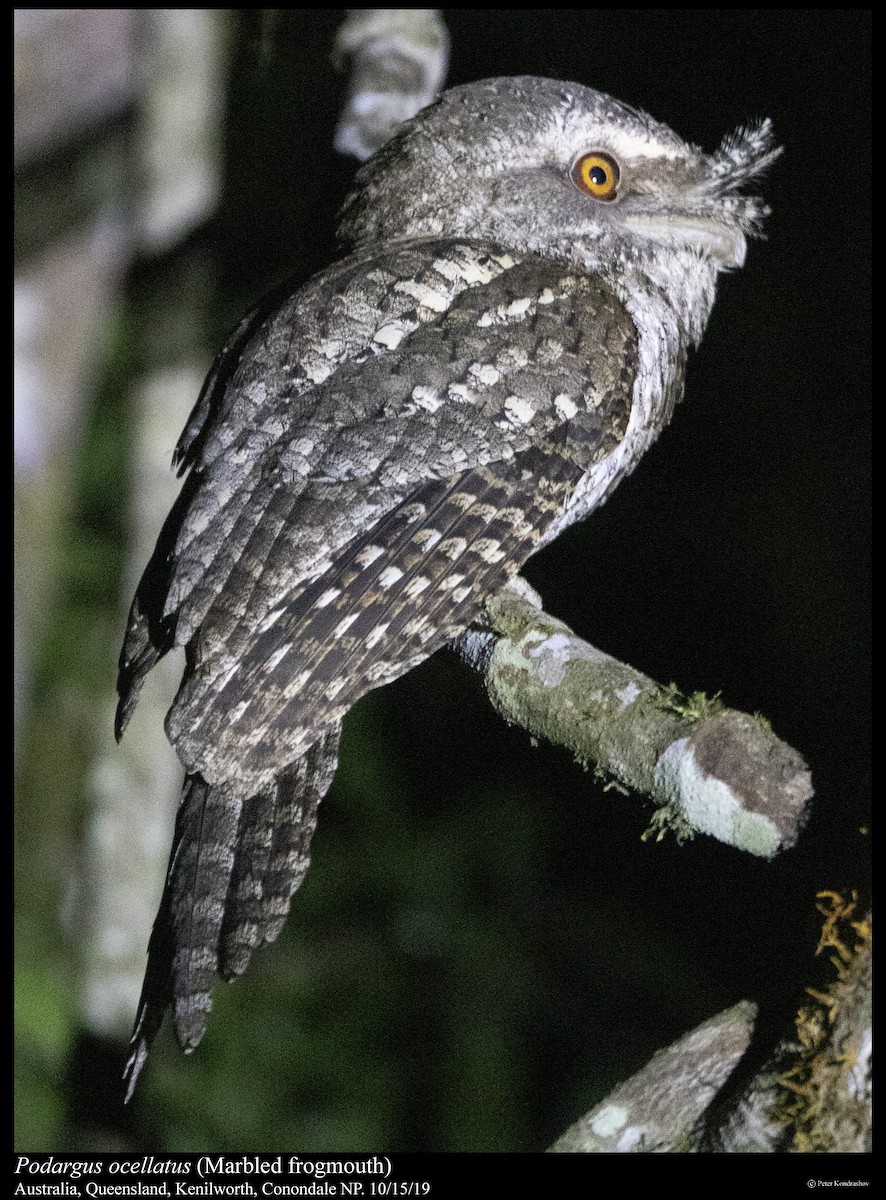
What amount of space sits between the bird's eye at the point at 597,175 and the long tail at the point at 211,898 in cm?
127

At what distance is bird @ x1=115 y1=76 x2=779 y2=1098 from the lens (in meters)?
1.78

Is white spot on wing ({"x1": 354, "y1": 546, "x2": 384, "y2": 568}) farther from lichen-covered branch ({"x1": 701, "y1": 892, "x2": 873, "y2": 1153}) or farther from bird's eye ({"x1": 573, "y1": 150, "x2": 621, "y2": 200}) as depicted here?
→ bird's eye ({"x1": 573, "y1": 150, "x2": 621, "y2": 200})

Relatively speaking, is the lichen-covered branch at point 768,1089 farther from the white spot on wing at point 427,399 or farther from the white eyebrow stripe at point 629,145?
the white eyebrow stripe at point 629,145

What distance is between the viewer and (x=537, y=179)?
7.48 ft

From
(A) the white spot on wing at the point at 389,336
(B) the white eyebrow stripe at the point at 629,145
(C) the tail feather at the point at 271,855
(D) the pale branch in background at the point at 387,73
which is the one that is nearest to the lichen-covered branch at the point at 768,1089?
(C) the tail feather at the point at 271,855

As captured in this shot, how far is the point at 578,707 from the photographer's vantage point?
66.9 inches

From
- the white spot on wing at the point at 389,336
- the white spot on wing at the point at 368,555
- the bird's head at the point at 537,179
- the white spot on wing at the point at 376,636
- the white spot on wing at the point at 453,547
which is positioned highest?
the bird's head at the point at 537,179

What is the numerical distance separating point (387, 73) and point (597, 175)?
2.97ft

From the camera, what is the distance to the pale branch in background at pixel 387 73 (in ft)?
9.46

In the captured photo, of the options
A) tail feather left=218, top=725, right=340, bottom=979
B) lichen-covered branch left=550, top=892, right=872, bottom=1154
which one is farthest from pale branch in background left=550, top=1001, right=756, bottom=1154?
tail feather left=218, top=725, right=340, bottom=979

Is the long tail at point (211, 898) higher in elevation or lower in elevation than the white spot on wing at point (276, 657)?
lower

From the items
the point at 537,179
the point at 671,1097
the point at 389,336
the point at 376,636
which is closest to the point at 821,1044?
the point at 671,1097

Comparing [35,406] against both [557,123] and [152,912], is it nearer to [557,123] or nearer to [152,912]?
[152,912]

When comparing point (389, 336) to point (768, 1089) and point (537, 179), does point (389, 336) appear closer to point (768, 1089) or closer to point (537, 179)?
point (537, 179)
